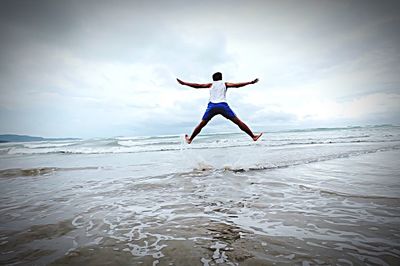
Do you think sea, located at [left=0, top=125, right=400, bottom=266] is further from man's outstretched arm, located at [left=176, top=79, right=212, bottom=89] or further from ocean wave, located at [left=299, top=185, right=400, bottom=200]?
man's outstretched arm, located at [left=176, top=79, right=212, bottom=89]

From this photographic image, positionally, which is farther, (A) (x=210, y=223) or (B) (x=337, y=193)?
(B) (x=337, y=193)

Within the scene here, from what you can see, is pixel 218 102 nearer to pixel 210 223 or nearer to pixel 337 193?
pixel 337 193

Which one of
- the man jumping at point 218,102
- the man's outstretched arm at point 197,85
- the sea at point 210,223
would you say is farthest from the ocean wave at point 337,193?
the man's outstretched arm at point 197,85

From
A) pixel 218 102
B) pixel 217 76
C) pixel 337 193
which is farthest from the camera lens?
pixel 217 76

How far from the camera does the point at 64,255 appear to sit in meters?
2.41

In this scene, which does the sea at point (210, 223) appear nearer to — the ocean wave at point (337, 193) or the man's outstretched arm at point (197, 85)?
the ocean wave at point (337, 193)

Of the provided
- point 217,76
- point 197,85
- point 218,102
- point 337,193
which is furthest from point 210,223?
point 217,76

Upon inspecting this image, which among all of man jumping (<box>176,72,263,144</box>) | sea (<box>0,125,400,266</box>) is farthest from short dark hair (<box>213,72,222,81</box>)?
sea (<box>0,125,400,266</box>)

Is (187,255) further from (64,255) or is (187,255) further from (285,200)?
(285,200)

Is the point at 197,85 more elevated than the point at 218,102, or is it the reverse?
the point at 197,85

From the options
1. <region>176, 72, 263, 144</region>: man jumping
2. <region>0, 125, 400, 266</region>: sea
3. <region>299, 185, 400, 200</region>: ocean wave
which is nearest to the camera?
<region>0, 125, 400, 266</region>: sea

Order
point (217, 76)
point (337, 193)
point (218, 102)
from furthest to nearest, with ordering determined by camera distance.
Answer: point (217, 76)
point (218, 102)
point (337, 193)

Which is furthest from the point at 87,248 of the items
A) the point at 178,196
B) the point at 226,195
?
the point at 226,195

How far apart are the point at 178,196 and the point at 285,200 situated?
2.22m
